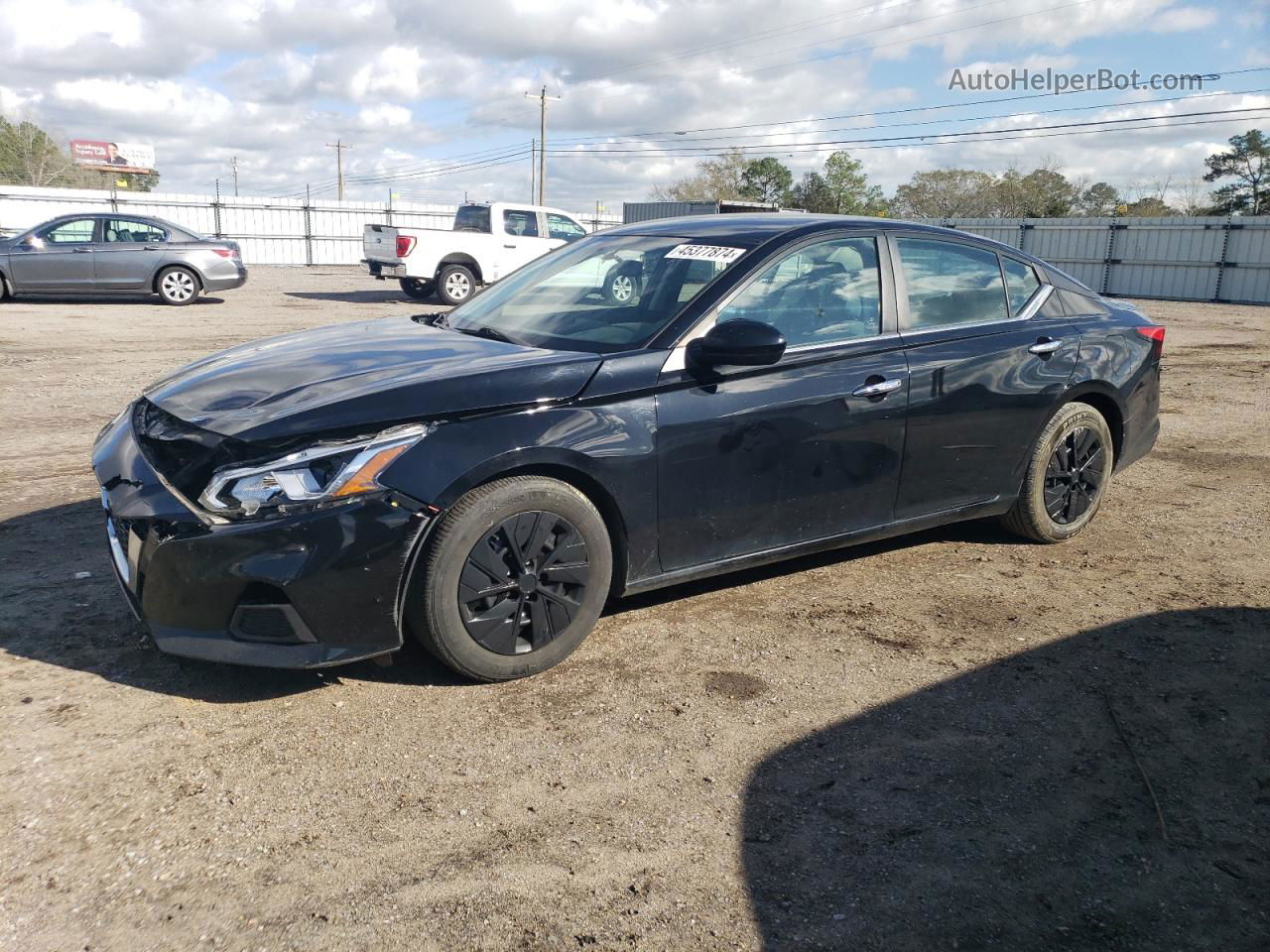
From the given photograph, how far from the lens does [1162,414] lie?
9.15 m

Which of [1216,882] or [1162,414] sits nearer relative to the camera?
[1216,882]

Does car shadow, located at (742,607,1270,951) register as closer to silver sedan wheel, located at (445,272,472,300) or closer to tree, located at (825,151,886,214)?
silver sedan wheel, located at (445,272,472,300)

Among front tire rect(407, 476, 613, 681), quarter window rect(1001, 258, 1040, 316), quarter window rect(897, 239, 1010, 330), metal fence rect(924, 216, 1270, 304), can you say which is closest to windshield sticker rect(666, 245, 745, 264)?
quarter window rect(897, 239, 1010, 330)

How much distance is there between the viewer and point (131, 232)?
17453mm

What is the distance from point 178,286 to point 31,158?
63772mm

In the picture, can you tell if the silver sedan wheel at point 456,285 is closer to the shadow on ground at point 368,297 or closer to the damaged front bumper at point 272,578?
the shadow on ground at point 368,297

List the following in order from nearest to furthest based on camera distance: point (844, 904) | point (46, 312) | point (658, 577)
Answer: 1. point (844, 904)
2. point (658, 577)
3. point (46, 312)

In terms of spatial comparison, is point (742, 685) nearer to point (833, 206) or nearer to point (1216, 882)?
point (1216, 882)

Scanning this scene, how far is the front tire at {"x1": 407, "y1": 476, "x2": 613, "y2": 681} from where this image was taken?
3264 millimetres

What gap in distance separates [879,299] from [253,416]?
2.57 meters

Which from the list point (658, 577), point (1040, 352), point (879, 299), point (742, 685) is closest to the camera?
point (742, 685)

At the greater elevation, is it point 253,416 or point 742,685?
point 253,416

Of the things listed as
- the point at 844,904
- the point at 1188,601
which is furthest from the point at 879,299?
the point at 844,904

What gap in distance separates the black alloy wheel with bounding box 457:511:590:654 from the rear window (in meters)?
16.5
